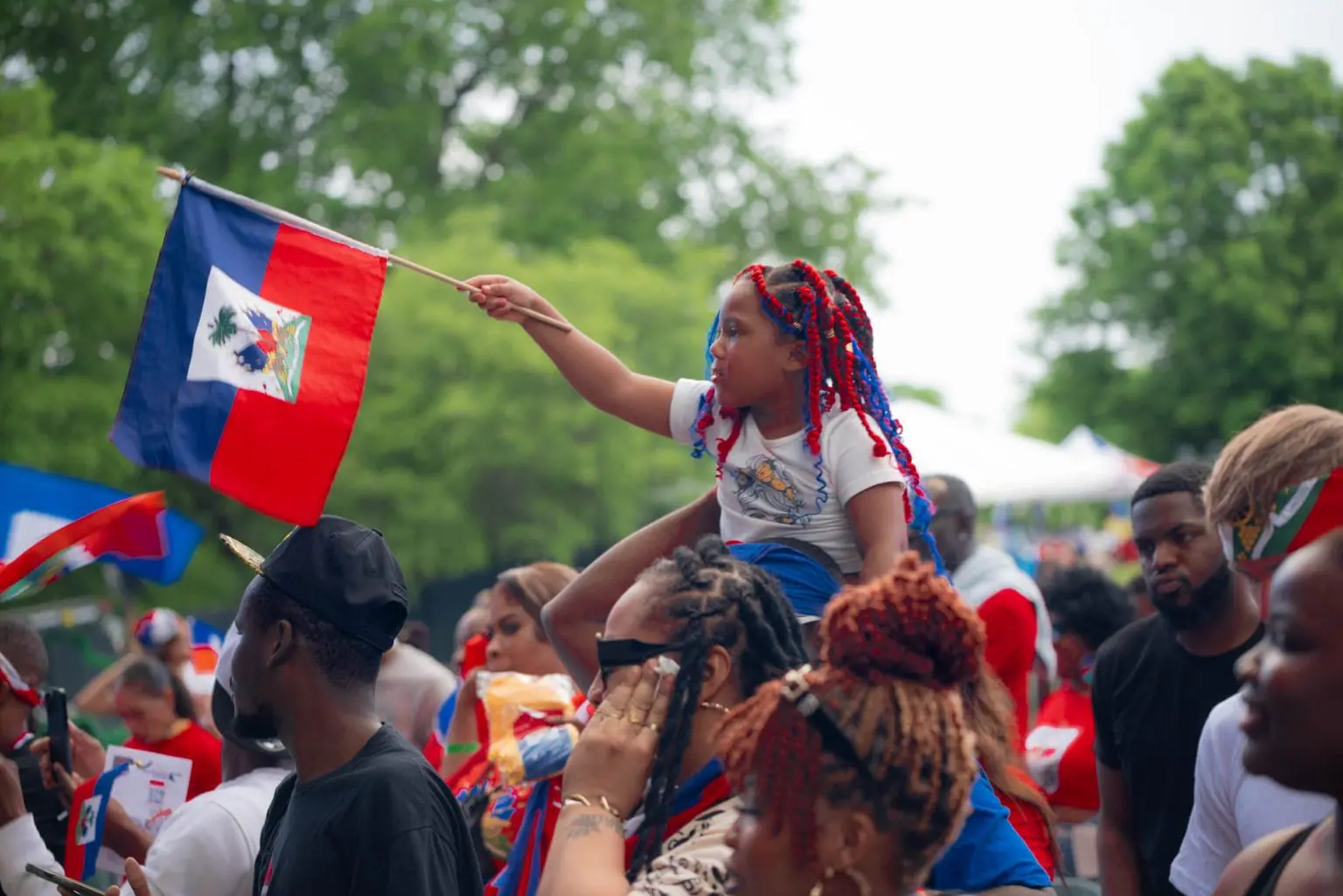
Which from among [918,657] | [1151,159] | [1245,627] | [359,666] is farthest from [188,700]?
[1151,159]

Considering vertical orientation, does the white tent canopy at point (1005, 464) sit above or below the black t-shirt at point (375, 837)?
above

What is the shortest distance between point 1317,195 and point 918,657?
41248mm

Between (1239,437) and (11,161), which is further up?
(11,161)

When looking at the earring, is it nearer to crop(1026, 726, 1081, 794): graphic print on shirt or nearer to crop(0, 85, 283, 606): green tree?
crop(1026, 726, 1081, 794): graphic print on shirt

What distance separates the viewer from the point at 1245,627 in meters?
4.42

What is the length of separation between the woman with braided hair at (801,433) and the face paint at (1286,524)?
760mm

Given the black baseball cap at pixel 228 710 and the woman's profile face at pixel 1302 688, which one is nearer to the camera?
the woman's profile face at pixel 1302 688

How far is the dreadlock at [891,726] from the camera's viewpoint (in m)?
2.37

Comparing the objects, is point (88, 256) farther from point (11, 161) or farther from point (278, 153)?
point (278, 153)

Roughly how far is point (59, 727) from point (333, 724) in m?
2.23

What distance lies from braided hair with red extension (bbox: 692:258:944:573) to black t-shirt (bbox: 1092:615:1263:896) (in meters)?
1.09

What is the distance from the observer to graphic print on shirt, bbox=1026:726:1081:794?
5.91 metres

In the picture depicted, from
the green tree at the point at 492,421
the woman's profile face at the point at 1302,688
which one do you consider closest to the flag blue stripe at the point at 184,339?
the woman's profile face at the point at 1302,688

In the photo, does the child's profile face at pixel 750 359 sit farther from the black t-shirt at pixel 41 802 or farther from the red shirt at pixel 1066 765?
the black t-shirt at pixel 41 802
